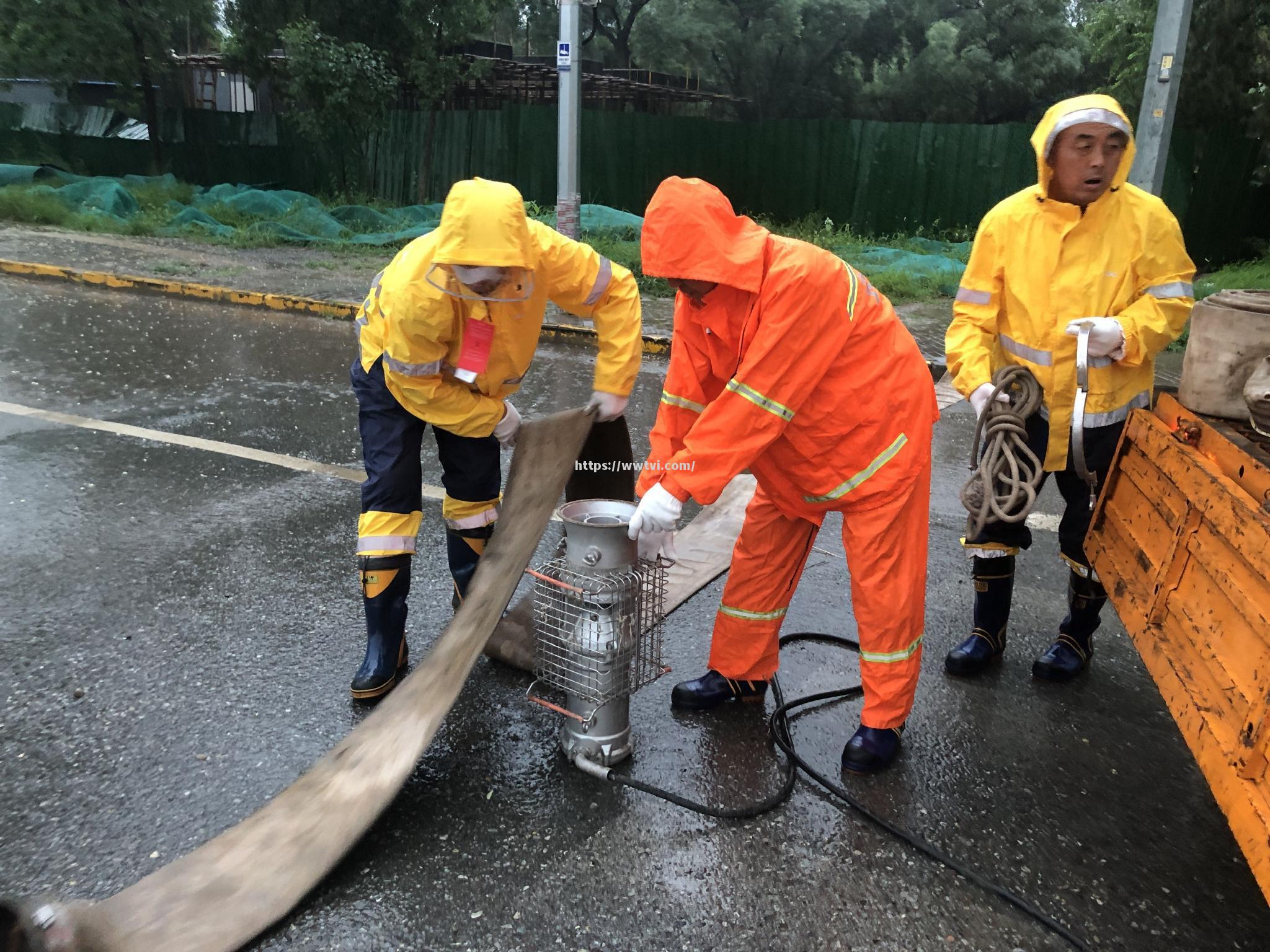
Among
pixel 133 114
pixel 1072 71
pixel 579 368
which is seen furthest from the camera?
pixel 1072 71

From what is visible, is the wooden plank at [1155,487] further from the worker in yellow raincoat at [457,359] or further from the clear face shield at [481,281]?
the clear face shield at [481,281]

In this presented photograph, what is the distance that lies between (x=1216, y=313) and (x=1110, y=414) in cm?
49

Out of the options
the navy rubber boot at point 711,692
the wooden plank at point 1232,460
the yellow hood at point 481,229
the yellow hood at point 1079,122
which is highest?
the yellow hood at point 1079,122

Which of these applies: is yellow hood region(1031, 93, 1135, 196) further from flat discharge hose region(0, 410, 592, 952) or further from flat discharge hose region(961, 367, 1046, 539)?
flat discharge hose region(0, 410, 592, 952)

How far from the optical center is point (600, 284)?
3.25m

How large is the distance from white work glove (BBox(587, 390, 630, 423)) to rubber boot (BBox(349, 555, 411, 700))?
78 cm

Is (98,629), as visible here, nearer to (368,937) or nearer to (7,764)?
(7,764)

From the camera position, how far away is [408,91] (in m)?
19.0

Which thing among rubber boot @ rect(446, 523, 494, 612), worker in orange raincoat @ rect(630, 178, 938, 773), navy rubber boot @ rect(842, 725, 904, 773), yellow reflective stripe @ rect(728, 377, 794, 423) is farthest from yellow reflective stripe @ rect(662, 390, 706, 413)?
navy rubber boot @ rect(842, 725, 904, 773)

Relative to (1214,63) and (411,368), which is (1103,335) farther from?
(1214,63)

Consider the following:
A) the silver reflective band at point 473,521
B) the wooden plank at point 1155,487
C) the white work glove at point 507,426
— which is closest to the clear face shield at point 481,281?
the white work glove at point 507,426

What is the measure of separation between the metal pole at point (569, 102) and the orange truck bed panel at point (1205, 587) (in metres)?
8.22

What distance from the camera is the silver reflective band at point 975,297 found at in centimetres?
318

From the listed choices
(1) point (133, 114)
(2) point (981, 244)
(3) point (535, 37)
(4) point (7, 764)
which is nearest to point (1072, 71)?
(3) point (535, 37)
